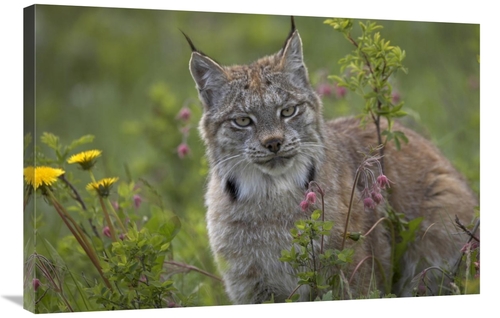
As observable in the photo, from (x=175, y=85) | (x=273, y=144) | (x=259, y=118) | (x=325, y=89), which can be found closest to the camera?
(x=273, y=144)

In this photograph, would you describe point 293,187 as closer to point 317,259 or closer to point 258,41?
point 317,259

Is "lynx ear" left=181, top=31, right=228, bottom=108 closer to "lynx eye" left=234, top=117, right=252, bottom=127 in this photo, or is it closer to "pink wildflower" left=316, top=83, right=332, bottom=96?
"lynx eye" left=234, top=117, right=252, bottom=127

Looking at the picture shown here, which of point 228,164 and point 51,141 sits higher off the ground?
point 51,141

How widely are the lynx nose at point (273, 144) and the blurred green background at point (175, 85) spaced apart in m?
1.43

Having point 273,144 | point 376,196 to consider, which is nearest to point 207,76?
point 273,144

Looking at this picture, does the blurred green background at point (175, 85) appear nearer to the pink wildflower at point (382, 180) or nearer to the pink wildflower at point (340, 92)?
the pink wildflower at point (340, 92)

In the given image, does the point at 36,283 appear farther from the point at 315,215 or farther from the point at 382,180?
the point at 382,180

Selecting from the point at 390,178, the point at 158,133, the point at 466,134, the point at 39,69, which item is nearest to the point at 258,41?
the point at 158,133

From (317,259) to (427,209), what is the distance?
1305 millimetres

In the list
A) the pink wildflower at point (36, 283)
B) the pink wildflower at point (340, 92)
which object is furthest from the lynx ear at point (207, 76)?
the pink wildflower at point (340, 92)

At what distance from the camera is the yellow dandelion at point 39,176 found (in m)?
7.18

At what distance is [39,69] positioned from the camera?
7320 mm

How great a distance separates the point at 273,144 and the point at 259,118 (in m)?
0.26

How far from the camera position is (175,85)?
11789mm
